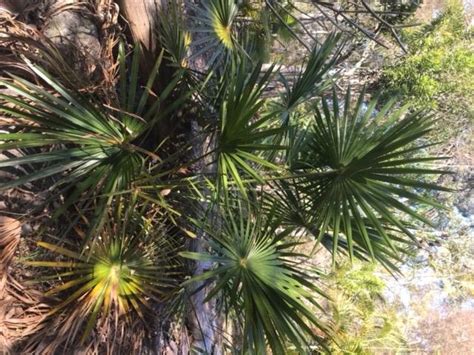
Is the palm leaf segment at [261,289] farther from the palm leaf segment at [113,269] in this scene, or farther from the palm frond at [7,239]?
the palm frond at [7,239]

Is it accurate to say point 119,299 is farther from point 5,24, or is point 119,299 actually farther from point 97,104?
point 5,24

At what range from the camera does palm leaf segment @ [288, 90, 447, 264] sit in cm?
144

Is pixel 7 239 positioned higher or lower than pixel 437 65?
lower

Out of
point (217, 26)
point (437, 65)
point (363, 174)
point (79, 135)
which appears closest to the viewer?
point (79, 135)

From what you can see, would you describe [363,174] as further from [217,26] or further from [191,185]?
[217,26]

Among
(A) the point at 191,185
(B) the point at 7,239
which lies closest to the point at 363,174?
(A) the point at 191,185

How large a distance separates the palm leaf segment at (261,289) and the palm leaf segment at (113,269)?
0.30 metres

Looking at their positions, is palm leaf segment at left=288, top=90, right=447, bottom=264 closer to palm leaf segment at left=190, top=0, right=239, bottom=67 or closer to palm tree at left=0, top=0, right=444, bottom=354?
palm tree at left=0, top=0, right=444, bottom=354

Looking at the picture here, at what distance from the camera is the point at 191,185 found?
169 cm

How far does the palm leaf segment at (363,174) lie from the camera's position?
144 cm

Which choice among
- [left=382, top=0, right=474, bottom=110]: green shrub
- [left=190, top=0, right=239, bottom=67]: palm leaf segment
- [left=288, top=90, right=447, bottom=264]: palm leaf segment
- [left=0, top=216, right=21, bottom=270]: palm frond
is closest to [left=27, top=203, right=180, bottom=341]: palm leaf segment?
[left=0, top=216, right=21, bottom=270]: palm frond

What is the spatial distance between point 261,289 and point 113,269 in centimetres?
58

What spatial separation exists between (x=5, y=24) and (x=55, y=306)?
3.81 ft

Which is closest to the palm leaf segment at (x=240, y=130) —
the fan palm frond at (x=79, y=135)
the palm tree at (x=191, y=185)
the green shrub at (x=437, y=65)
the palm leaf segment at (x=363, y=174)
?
the palm tree at (x=191, y=185)
